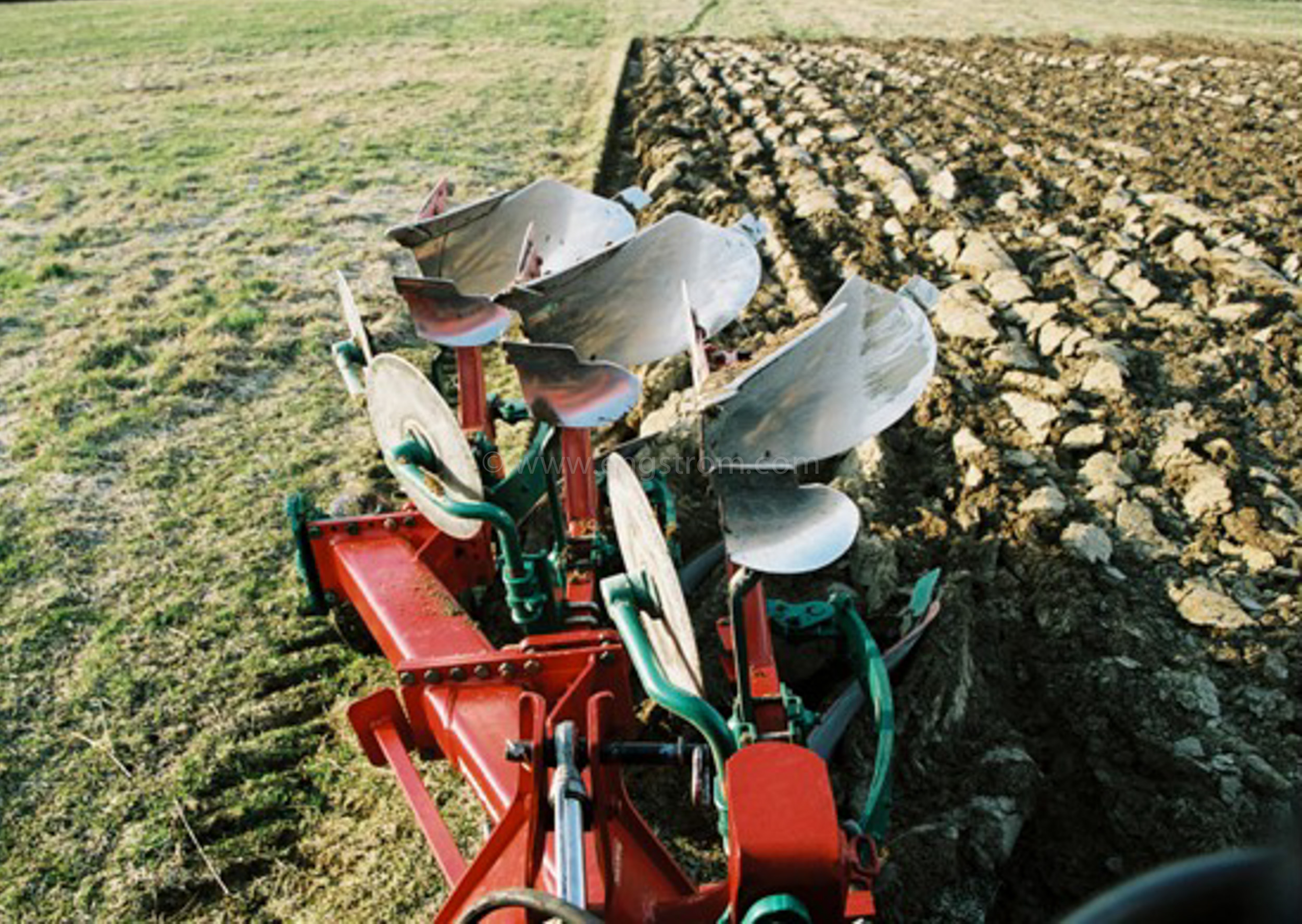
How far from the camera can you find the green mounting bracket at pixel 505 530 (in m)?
2.78

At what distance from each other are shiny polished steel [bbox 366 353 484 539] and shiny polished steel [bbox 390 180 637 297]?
2.59 feet

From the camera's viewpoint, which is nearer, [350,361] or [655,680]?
[655,680]

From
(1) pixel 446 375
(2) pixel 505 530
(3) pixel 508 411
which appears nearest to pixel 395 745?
(2) pixel 505 530

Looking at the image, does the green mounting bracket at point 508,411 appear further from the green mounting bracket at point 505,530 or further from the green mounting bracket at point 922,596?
the green mounting bracket at point 922,596

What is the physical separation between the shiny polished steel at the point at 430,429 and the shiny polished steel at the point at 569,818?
3.70 feet

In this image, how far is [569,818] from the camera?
1767mm

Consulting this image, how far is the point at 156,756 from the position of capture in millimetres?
3078

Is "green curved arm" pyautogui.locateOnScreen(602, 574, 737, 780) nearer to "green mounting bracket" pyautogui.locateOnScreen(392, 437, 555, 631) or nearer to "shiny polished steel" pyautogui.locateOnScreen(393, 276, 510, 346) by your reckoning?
"green mounting bracket" pyautogui.locateOnScreen(392, 437, 555, 631)

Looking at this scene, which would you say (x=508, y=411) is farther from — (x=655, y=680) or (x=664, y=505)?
(x=655, y=680)

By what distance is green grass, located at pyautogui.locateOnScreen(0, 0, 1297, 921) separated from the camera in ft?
9.16

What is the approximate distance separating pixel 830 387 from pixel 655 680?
3.10ft

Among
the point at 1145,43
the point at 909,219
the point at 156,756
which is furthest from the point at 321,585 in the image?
the point at 1145,43

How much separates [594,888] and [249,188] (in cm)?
826

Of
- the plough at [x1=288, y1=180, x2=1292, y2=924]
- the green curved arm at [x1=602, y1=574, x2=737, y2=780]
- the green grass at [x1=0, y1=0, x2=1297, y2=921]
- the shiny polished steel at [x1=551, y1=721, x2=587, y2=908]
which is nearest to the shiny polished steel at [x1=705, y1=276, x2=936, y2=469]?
the plough at [x1=288, y1=180, x2=1292, y2=924]
